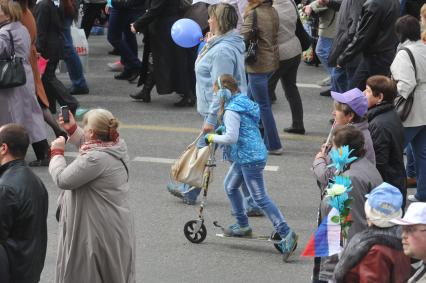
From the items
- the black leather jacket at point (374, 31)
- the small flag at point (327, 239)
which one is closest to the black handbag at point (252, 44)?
the black leather jacket at point (374, 31)

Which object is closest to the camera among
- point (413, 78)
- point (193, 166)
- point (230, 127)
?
point (230, 127)

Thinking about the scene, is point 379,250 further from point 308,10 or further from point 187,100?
point 187,100

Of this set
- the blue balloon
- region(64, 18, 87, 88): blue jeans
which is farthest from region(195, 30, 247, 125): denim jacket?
region(64, 18, 87, 88): blue jeans

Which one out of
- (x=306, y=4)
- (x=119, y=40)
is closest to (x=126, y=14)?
(x=119, y=40)

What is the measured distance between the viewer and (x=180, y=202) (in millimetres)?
10109

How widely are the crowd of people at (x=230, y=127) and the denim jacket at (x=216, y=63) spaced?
12 mm

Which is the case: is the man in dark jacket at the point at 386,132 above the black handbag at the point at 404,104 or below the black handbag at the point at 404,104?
above

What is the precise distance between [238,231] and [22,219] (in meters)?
2.76

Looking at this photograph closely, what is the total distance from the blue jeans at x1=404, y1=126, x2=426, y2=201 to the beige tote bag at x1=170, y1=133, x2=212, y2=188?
210 cm

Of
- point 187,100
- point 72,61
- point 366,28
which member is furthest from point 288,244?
point 72,61

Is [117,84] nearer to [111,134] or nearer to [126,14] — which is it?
[126,14]

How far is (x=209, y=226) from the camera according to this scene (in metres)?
9.50

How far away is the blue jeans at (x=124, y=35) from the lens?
1456 cm

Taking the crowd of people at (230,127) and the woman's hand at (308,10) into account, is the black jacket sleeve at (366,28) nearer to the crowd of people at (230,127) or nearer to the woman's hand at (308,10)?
the crowd of people at (230,127)
